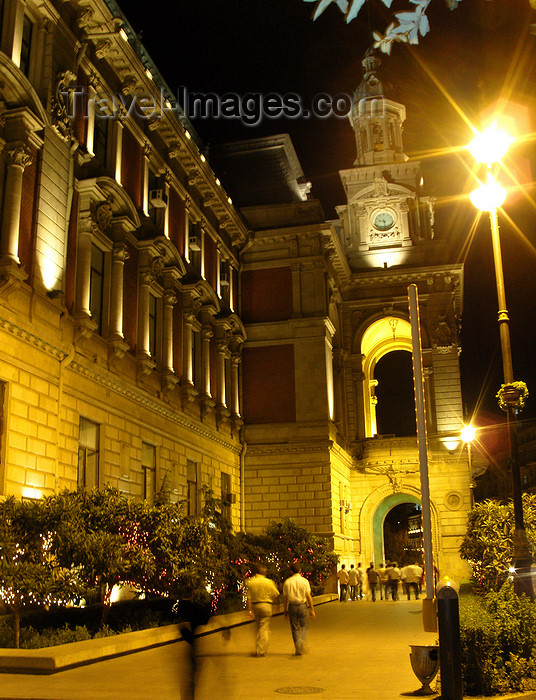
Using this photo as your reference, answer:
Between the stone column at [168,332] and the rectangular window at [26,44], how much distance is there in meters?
9.87

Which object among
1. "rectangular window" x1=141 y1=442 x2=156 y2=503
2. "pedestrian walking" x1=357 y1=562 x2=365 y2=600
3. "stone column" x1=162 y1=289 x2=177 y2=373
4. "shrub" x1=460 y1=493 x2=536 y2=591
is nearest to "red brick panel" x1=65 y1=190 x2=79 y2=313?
"rectangular window" x1=141 y1=442 x2=156 y2=503

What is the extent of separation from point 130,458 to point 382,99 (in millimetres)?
35389

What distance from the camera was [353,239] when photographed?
47.6 meters

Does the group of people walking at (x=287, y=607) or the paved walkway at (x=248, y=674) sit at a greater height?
the group of people walking at (x=287, y=607)

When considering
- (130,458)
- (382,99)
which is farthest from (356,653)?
(382,99)

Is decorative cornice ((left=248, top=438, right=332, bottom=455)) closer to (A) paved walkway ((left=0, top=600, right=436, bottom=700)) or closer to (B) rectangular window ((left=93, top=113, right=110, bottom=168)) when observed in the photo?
(B) rectangular window ((left=93, top=113, right=110, bottom=168))

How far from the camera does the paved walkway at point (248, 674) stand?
10047 mm

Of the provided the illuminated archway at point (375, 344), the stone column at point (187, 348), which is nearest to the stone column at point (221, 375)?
the stone column at point (187, 348)

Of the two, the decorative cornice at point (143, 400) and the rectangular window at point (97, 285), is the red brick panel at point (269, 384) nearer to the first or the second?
the decorative cornice at point (143, 400)

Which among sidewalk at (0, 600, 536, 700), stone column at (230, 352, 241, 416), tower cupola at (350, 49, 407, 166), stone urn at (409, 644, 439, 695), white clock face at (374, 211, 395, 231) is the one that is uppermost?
tower cupola at (350, 49, 407, 166)

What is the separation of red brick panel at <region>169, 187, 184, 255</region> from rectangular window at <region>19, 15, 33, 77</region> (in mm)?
10257

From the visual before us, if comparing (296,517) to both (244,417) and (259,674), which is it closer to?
(244,417)

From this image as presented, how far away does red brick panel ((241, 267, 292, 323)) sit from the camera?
38531mm

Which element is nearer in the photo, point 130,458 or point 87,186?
point 87,186
